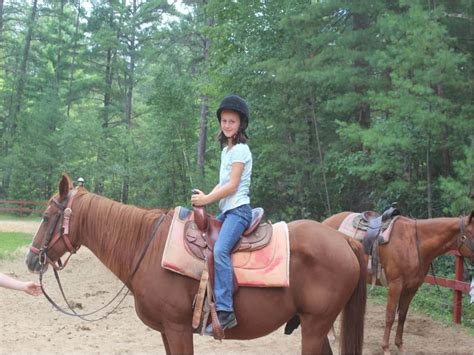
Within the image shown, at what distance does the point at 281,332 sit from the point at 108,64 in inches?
1042

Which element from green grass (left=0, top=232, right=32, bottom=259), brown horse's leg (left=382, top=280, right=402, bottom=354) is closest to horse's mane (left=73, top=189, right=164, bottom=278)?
brown horse's leg (left=382, top=280, right=402, bottom=354)

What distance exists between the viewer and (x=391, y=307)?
5.47 m

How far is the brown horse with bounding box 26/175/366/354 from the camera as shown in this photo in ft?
11.1

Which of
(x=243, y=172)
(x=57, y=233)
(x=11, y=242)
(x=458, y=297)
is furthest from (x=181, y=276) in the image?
(x=11, y=242)

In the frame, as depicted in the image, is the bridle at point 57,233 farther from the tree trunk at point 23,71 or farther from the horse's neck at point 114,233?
the tree trunk at point 23,71

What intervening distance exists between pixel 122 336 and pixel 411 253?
3.79 meters

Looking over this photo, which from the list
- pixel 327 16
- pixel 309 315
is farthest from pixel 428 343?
pixel 327 16

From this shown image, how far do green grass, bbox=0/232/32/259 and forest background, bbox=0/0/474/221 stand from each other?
5416 millimetres

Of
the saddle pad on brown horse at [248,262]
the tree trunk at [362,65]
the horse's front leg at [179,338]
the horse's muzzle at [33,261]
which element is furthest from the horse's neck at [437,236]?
the tree trunk at [362,65]

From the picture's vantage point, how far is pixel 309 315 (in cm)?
347

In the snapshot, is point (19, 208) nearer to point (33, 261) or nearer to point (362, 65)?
point (362, 65)

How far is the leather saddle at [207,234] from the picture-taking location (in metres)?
3.41

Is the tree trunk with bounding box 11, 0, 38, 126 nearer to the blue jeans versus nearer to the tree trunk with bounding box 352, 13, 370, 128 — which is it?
the tree trunk with bounding box 352, 13, 370, 128

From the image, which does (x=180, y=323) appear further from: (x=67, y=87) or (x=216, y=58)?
(x=67, y=87)
